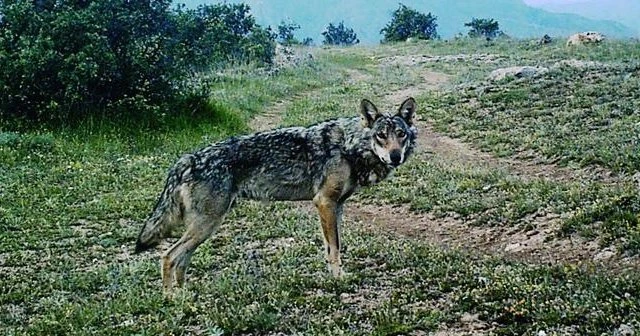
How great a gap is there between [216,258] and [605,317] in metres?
5.43

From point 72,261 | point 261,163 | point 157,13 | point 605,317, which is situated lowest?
point 72,261

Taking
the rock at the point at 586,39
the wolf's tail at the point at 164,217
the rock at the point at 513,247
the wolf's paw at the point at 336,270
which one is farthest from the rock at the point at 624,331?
the rock at the point at 586,39

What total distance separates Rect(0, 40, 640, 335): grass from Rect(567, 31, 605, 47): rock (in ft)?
75.1

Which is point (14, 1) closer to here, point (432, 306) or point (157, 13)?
point (157, 13)

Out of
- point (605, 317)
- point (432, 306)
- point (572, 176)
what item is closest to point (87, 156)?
point (572, 176)

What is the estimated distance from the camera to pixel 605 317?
A: 591 centimetres

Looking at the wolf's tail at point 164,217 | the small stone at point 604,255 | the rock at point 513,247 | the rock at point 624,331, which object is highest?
the wolf's tail at point 164,217

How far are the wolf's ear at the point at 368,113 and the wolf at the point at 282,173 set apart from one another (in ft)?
0.04

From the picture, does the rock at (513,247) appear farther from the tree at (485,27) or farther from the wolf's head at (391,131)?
the tree at (485,27)

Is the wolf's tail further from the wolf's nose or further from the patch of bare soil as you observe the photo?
the patch of bare soil

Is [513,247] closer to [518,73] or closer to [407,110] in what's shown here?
[407,110]

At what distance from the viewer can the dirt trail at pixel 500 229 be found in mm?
8805

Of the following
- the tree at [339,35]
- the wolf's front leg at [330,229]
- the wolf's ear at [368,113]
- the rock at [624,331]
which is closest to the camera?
the rock at [624,331]

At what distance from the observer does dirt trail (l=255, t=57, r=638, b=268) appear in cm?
880
